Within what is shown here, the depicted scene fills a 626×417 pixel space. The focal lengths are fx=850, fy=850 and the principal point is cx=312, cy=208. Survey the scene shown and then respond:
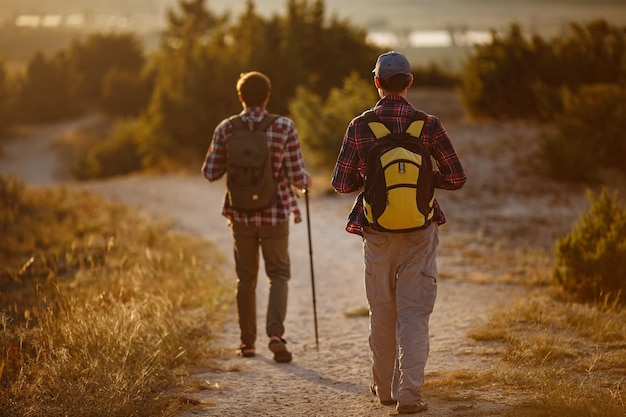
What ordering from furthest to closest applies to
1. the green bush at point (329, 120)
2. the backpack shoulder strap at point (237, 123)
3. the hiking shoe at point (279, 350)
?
1. the green bush at point (329, 120)
2. the hiking shoe at point (279, 350)
3. the backpack shoulder strap at point (237, 123)

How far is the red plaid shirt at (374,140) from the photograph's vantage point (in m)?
4.90

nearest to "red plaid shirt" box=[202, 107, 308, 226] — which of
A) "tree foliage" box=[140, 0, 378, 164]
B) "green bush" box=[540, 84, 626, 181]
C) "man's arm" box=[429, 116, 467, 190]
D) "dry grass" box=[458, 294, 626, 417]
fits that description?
"man's arm" box=[429, 116, 467, 190]

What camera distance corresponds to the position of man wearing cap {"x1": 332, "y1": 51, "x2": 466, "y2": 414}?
4.91 meters

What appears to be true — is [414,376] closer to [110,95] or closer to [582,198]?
[582,198]

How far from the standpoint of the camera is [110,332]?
228 inches

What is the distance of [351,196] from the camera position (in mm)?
14641

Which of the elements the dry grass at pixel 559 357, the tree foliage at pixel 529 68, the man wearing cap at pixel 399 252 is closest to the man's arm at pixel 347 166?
the man wearing cap at pixel 399 252

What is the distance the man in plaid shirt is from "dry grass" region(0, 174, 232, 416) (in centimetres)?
62

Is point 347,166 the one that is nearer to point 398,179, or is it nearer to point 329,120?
point 398,179

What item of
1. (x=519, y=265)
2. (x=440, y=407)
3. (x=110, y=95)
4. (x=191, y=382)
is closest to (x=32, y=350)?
(x=191, y=382)

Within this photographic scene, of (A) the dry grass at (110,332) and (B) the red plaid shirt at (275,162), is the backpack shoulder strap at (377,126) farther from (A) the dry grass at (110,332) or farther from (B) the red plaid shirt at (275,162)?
(A) the dry grass at (110,332)

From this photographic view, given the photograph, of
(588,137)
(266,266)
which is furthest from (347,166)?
(588,137)

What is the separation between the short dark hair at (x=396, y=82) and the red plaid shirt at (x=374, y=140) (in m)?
0.05

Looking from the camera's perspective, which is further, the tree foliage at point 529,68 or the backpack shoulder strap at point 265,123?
the tree foliage at point 529,68
